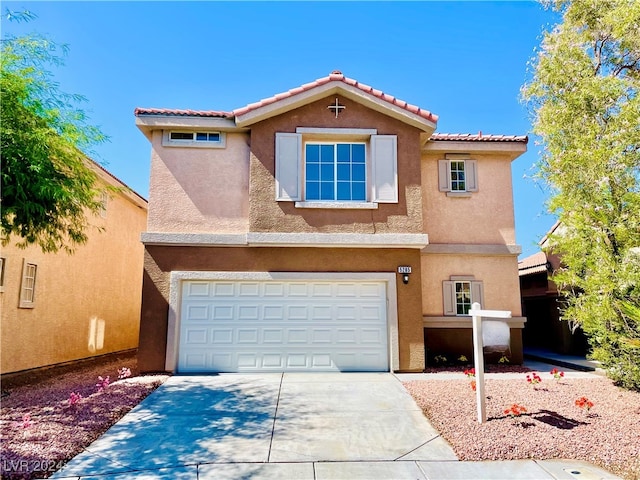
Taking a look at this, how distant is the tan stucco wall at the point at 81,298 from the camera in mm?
10859

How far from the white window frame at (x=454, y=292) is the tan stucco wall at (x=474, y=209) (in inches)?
45.2

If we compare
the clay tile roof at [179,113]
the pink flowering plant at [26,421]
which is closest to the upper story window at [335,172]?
the clay tile roof at [179,113]

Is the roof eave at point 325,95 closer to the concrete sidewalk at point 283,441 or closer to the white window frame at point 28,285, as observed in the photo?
the white window frame at point 28,285

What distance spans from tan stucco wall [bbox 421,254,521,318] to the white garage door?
1.99 metres

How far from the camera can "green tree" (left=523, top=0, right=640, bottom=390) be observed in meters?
8.65

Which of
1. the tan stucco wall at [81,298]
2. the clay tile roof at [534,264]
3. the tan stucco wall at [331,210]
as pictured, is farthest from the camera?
the clay tile roof at [534,264]

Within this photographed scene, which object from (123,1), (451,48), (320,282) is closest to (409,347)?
(320,282)

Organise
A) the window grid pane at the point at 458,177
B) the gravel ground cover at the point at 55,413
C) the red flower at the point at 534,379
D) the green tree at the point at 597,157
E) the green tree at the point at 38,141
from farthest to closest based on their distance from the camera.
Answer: the window grid pane at the point at 458,177 < the red flower at the point at 534,379 < the green tree at the point at 597,157 < the green tree at the point at 38,141 < the gravel ground cover at the point at 55,413

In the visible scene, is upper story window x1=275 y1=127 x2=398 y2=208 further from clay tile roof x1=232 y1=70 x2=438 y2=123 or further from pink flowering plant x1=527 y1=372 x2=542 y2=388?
pink flowering plant x1=527 y1=372 x2=542 y2=388

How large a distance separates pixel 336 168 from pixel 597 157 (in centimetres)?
623

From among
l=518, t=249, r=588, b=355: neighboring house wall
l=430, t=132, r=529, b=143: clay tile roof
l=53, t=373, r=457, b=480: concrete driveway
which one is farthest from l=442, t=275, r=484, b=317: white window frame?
l=430, t=132, r=529, b=143: clay tile roof

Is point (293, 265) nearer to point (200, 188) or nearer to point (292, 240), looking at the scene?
point (292, 240)

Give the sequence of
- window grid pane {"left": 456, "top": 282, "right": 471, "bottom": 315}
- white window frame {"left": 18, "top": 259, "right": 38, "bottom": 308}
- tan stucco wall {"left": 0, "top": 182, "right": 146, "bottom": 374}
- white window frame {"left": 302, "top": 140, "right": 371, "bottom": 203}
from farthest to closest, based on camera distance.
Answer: window grid pane {"left": 456, "top": 282, "right": 471, "bottom": 315}
white window frame {"left": 302, "top": 140, "right": 371, "bottom": 203}
white window frame {"left": 18, "top": 259, "right": 38, "bottom": 308}
tan stucco wall {"left": 0, "top": 182, "right": 146, "bottom": 374}

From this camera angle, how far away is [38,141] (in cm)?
806
